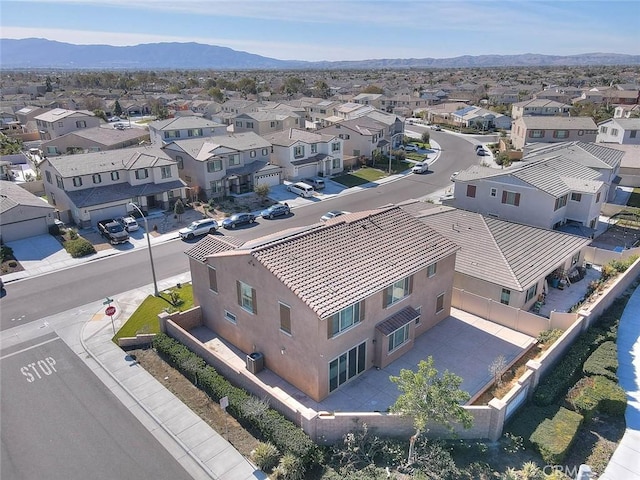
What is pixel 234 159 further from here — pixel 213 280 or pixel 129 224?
pixel 213 280

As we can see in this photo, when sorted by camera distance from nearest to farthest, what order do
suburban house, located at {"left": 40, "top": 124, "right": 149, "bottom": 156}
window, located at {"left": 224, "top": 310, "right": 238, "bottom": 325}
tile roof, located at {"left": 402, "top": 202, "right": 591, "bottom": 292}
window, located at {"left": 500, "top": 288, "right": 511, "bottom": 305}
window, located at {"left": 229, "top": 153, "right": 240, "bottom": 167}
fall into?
window, located at {"left": 224, "top": 310, "right": 238, "bottom": 325}, window, located at {"left": 500, "top": 288, "right": 511, "bottom": 305}, tile roof, located at {"left": 402, "top": 202, "right": 591, "bottom": 292}, window, located at {"left": 229, "top": 153, "right": 240, "bottom": 167}, suburban house, located at {"left": 40, "top": 124, "right": 149, "bottom": 156}

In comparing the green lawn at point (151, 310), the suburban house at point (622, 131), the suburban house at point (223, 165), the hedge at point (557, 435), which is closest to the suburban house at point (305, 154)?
the suburban house at point (223, 165)

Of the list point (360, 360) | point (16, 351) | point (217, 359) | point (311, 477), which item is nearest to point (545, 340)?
point (360, 360)

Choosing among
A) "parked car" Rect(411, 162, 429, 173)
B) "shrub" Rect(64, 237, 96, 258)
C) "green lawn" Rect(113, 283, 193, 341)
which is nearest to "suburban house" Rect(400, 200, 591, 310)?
"green lawn" Rect(113, 283, 193, 341)

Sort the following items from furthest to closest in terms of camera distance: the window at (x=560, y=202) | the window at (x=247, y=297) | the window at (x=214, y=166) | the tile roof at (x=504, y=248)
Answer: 1. the window at (x=214, y=166)
2. the window at (x=560, y=202)
3. the tile roof at (x=504, y=248)
4. the window at (x=247, y=297)

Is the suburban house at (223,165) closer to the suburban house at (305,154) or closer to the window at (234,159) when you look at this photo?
the window at (234,159)

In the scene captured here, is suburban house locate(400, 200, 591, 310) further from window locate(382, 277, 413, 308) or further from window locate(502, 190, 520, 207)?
window locate(382, 277, 413, 308)
